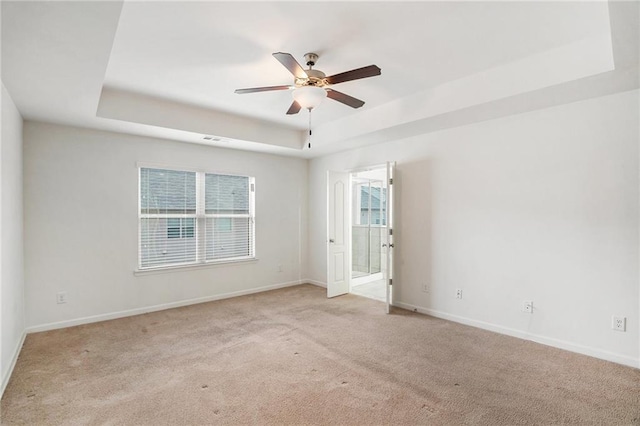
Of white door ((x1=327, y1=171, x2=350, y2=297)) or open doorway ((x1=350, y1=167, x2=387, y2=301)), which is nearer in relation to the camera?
white door ((x1=327, y1=171, x2=350, y2=297))

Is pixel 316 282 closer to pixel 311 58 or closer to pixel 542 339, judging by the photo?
pixel 542 339

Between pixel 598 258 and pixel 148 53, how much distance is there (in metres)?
4.49

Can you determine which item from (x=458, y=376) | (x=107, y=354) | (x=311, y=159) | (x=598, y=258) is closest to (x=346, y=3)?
(x=458, y=376)

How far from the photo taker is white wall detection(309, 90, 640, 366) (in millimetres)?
2988

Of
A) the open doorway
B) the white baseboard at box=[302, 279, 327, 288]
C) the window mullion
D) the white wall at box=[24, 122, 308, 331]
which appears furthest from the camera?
the open doorway

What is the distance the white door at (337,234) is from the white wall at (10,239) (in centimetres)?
375

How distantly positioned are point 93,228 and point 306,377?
131 inches

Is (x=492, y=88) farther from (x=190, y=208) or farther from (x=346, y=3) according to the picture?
(x=190, y=208)

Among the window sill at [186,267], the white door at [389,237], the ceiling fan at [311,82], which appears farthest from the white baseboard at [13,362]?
the white door at [389,237]

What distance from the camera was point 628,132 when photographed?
9.62ft

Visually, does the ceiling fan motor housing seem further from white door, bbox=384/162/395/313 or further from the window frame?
the window frame

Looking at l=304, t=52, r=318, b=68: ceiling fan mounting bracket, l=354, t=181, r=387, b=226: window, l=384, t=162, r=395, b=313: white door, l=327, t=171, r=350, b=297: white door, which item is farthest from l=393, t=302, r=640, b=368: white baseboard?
l=304, t=52, r=318, b=68: ceiling fan mounting bracket

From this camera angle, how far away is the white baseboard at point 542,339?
2.95 metres

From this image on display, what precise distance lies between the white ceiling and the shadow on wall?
78 cm
